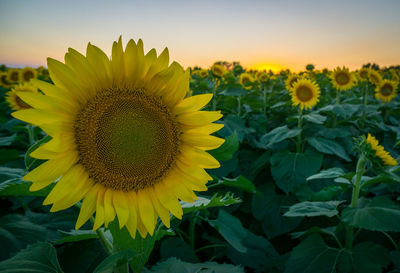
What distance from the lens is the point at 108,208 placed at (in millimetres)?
1032

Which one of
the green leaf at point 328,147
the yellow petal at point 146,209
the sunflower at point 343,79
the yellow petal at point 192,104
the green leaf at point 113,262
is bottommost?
the green leaf at point 328,147

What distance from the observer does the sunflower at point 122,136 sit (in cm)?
96

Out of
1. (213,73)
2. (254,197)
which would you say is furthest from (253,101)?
(254,197)

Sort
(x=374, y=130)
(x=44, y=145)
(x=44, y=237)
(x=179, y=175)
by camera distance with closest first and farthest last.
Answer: (x=44, y=145)
(x=179, y=175)
(x=44, y=237)
(x=374, y=130)

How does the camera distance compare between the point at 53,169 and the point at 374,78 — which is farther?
the point at 374,78

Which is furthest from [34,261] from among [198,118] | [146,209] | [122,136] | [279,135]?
[279,135]

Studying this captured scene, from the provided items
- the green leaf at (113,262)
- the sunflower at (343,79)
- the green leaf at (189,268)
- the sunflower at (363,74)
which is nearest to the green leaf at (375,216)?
the green leaf at (189,268)

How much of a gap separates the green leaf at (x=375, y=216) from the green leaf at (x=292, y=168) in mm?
1067

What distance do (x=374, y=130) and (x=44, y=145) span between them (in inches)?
201

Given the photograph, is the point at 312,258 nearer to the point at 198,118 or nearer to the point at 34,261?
the point at 198,118

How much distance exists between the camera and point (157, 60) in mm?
1069

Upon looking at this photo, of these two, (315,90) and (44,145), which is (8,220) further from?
(315,90)

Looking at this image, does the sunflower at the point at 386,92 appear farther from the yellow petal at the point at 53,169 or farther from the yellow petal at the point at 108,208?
the yellow petal at the point at 53,169

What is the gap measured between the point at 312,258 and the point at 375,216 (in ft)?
1.74
